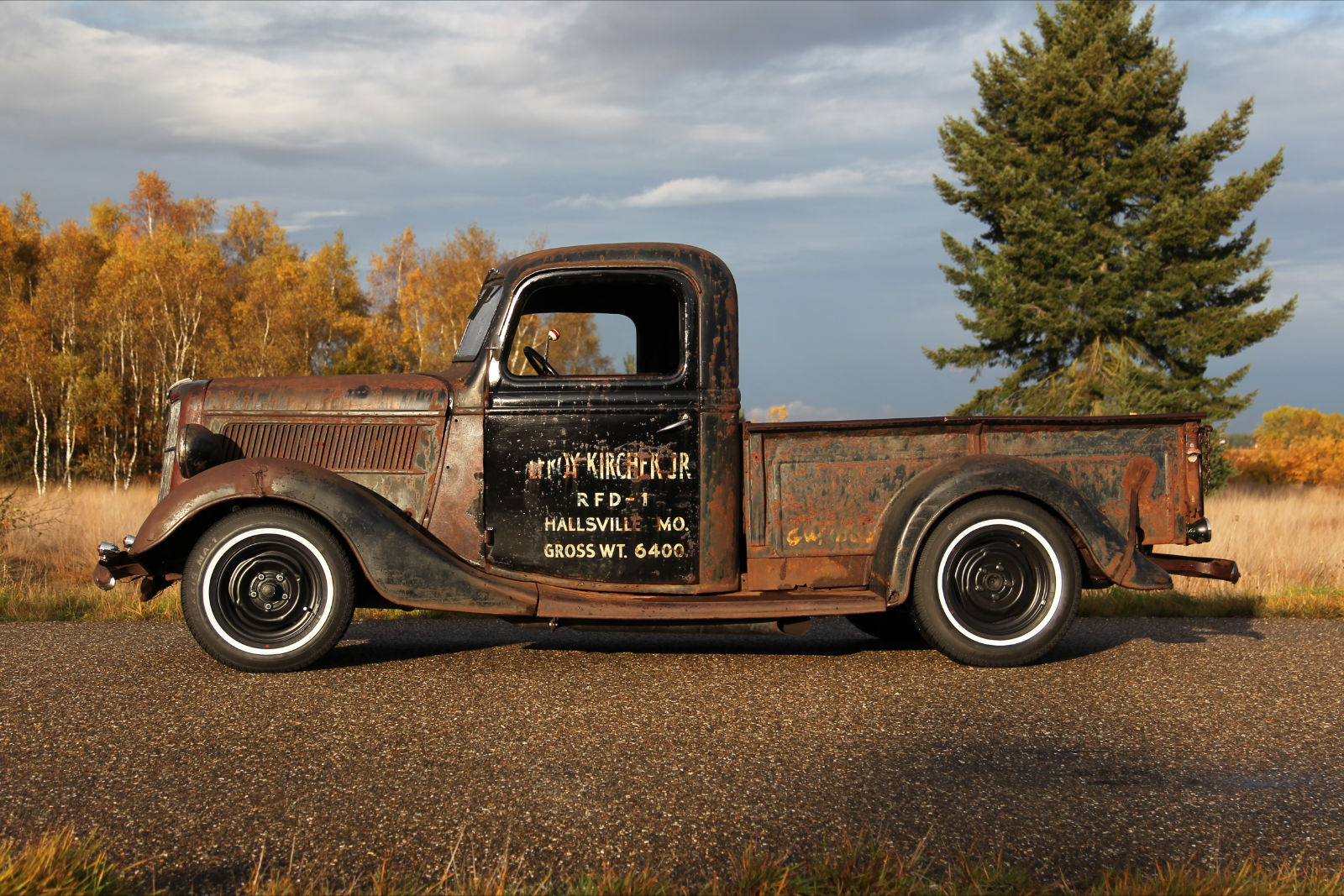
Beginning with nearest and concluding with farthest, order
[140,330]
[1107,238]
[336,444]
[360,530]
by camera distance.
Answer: [360,530]
[336,444]
[1107,238]
[140,330]

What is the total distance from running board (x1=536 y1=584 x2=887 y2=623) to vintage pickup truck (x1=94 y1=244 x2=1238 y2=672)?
0.5 inches

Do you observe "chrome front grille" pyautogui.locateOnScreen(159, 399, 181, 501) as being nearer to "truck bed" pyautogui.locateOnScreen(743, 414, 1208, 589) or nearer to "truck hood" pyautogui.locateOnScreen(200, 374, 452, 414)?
"truck hood" pyautogui.locateOnScreen(200, 374, 452, 414)

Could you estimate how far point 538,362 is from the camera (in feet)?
17.2

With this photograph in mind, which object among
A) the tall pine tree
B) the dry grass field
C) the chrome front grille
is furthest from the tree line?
the chrome front grille

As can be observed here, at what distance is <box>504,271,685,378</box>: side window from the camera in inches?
194

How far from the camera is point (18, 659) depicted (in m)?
4.68

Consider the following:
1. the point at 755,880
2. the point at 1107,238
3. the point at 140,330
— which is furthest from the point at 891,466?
the point at 140,330

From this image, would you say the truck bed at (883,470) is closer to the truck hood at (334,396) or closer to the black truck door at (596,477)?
the black truck door at (596,477)

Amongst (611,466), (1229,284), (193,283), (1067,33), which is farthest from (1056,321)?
(193,283)

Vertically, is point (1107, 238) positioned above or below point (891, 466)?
above

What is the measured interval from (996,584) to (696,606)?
57.5 inches

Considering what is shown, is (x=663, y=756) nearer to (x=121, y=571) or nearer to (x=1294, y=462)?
(x=121, y=571)

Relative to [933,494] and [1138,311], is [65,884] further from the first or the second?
[1138,311]

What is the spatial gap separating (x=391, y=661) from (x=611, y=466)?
144 centimetres
